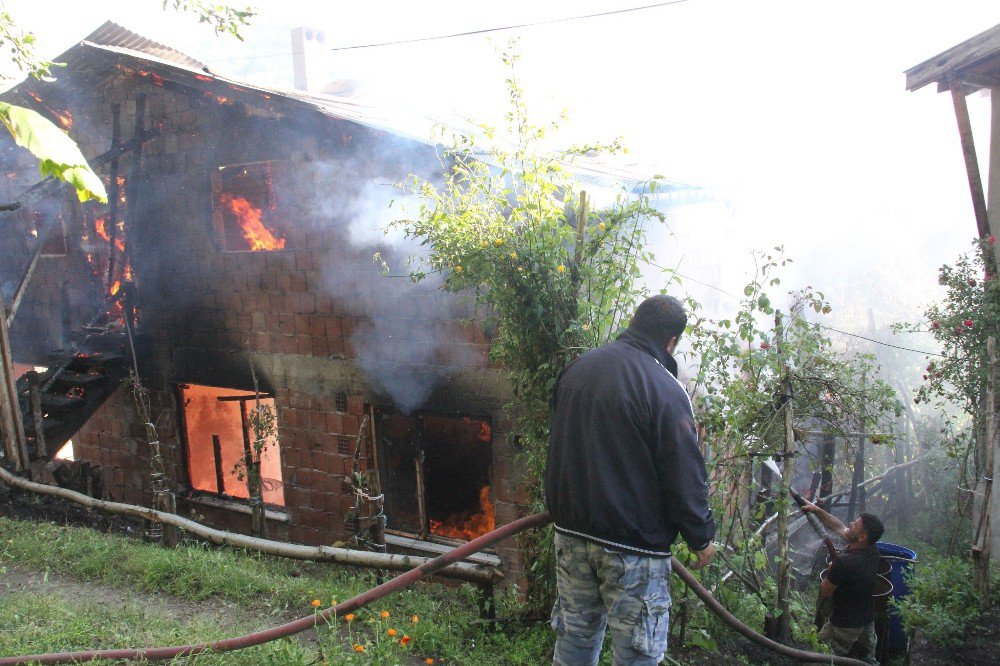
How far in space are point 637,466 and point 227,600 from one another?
3.75m

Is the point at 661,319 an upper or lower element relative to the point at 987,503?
upper

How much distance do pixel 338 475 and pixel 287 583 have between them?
355 centimetres

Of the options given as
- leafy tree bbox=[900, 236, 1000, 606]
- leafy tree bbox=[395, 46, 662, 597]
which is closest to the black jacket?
leafy tree bbox=[395, 46, 662, 597]

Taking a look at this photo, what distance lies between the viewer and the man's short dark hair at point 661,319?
3.53 m

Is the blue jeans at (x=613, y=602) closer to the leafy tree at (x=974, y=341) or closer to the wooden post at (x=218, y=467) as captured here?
the leafy tree at (x=974, y=341)

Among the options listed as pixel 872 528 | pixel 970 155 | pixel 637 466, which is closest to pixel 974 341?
pixel 970 155

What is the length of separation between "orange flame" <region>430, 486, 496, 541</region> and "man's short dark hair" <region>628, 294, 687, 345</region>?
5.36 meters

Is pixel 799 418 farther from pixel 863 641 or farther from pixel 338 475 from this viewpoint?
pixel 338 475

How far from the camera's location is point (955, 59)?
6875mm

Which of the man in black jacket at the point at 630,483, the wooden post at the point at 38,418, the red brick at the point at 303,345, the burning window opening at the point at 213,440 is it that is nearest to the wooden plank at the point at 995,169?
the man in black jacket at the point at 630,483

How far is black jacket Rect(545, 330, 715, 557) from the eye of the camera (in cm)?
323

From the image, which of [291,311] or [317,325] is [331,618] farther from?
[291,311]

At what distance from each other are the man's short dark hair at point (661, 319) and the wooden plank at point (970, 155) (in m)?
5.61

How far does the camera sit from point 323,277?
8.76 meters
